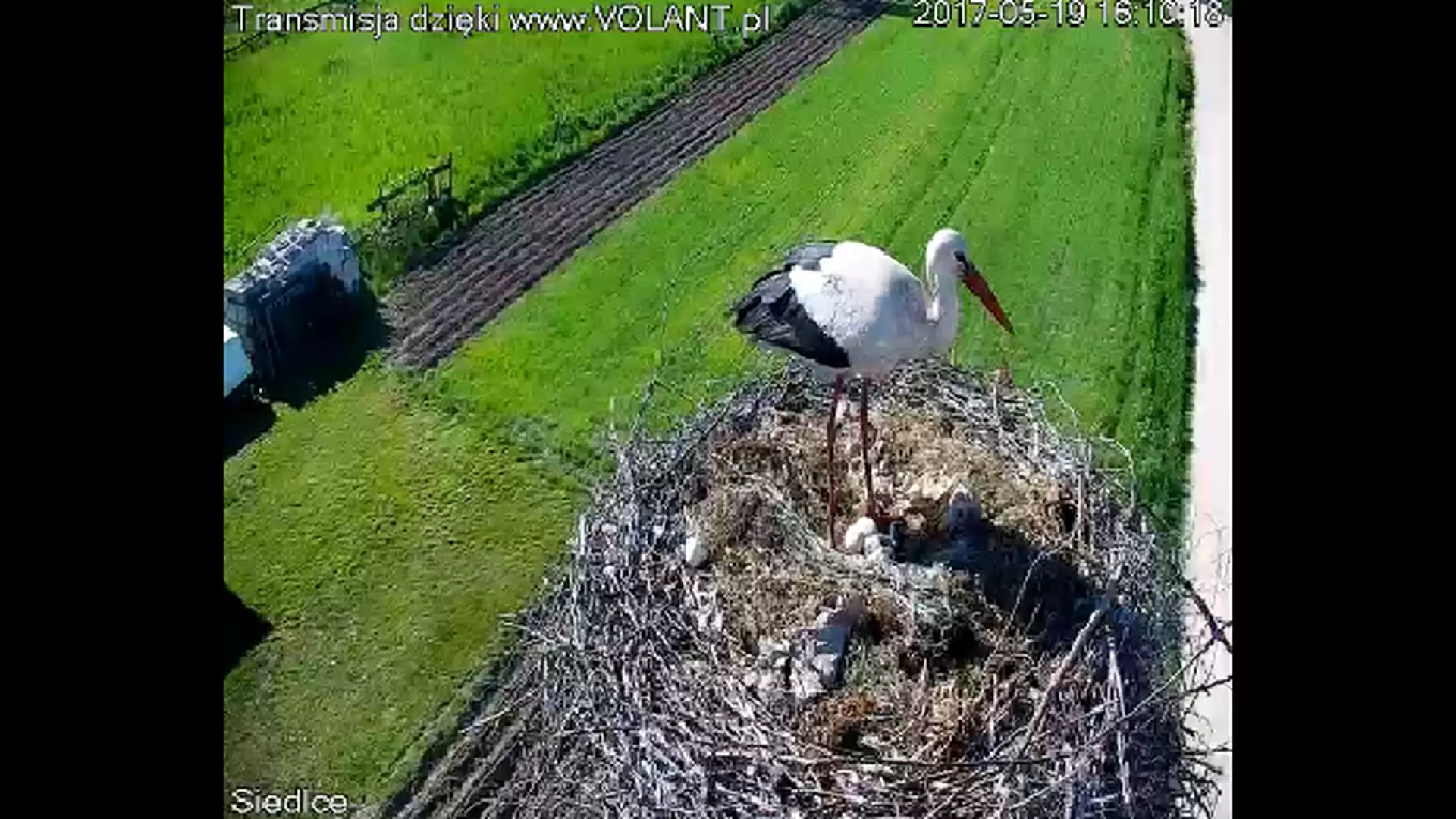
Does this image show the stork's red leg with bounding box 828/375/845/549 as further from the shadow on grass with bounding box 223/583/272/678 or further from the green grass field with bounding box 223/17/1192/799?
the shadow on grass with bounding box 223/583/272/678

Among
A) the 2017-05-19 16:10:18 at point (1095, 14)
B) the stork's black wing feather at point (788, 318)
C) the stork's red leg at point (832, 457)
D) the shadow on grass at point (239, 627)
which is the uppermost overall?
the 2017-05-19 16:10:18 at point (1095, 14)

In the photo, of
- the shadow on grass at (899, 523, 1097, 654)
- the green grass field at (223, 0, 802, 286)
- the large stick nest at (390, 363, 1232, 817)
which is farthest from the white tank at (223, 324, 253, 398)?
the shadow on grass at (899, 523, 1097, 654)

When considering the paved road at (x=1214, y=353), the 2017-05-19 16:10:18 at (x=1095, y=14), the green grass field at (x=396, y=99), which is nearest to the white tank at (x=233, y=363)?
the green grass field at (x=396, y=99)

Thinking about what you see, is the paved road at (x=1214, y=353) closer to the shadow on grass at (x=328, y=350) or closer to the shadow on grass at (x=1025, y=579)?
the shadow on grass at (x=1025, y=579)

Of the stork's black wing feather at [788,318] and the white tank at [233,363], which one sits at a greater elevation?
the stork's black wing feather at [788,318]

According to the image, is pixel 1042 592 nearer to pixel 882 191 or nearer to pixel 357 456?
pixel 882 191
